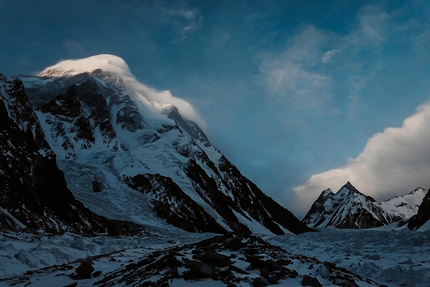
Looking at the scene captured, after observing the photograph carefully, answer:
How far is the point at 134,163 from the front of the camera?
3243 inches

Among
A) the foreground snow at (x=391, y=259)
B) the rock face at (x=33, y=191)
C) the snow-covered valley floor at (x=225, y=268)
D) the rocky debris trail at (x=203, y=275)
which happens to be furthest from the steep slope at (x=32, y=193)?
the foreground snow at (x=391, y=259)

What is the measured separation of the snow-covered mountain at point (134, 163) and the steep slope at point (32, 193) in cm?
1190

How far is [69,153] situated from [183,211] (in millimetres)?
32761

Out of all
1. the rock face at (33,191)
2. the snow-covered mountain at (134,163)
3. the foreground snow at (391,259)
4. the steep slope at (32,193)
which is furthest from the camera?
the snow-covered mountain at (134,163)

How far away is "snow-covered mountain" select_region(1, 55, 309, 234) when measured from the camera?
6331 centimetres

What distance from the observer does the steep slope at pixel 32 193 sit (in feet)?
103

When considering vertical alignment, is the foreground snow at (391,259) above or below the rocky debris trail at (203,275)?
above

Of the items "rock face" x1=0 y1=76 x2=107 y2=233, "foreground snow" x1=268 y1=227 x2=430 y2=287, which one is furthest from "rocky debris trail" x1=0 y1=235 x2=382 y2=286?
"rock face" x1=0 y1=76 x2=107 y2=233

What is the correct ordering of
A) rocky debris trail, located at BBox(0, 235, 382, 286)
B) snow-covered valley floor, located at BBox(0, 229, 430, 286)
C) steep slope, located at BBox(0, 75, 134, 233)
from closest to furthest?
rocky debris trail, located at BBox(0, 235, 382, 286), snow-covered valley floor, located at BBox(0, 229, 430, 286), steep slope, located at BBox(0, 75, 134, 233)

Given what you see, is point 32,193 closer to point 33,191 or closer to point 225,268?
point 33,191

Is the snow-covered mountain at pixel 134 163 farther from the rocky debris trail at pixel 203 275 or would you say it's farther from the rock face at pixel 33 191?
the rocky debris trail at pixel 203 275

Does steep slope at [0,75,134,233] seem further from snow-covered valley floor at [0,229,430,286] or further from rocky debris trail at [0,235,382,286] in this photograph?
rocky debris trail at [0,235,382,286]

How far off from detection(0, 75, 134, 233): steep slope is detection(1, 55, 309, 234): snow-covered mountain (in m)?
11.9

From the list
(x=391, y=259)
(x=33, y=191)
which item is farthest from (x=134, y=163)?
(x=391, y=259)
